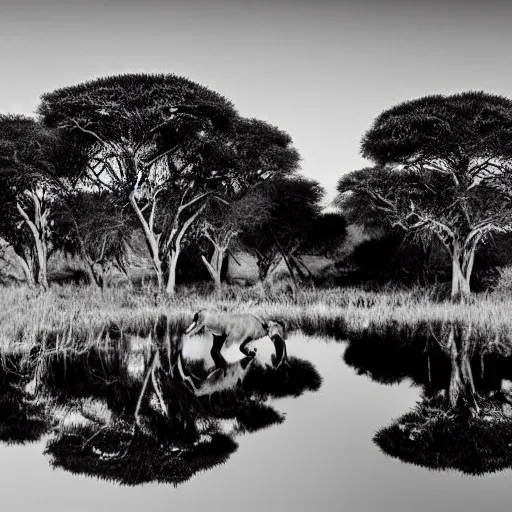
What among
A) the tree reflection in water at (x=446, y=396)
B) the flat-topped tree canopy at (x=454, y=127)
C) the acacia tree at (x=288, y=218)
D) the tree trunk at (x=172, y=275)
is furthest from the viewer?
the acacia tree at (x=288, y=218)

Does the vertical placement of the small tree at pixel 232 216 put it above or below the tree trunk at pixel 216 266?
above

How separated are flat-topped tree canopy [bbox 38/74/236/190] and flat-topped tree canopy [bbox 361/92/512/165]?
5.90 metres

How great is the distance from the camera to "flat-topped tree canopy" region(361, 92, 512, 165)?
17.4 meters

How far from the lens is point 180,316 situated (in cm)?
1439

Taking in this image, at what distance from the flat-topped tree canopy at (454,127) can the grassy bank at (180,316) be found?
486 cm

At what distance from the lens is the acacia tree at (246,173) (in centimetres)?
2278

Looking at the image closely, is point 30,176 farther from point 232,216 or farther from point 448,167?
point 448,167

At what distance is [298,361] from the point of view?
9195mm

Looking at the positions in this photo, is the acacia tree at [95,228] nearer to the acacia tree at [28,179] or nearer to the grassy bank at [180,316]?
the acacia tree at [28,179]

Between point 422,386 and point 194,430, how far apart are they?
3.38 metres

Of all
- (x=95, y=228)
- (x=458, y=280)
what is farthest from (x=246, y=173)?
(x=458, y=280)

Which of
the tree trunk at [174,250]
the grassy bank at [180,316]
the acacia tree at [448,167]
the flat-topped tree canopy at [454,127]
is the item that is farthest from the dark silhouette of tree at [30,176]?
the flat-topped tree canopy at [454,127]

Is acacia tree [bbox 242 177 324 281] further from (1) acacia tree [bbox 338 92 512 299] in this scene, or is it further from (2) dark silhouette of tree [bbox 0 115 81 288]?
(2) dark silhouette of tree [bbox 0 115 81 288]

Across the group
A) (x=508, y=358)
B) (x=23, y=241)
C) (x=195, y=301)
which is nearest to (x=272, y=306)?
(x=195, y=301)
